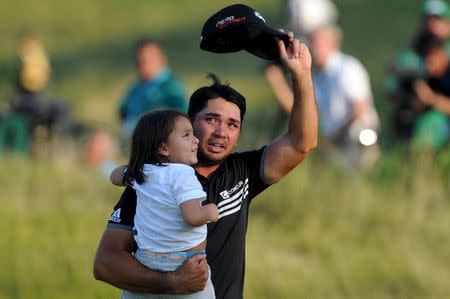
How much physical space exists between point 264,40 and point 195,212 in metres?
0.78

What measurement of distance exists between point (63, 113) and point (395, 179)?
581 centimetres

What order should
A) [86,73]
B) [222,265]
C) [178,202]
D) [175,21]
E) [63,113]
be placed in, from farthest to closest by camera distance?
[175,21] → [86,73] → [63,113] → [222,265] → [178,202]

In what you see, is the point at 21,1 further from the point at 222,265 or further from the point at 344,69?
the point at 222,265

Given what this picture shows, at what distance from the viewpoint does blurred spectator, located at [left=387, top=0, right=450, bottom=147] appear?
951cm

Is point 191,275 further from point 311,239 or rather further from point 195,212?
point 311,239

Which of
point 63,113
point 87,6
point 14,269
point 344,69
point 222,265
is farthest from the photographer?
point 87,6

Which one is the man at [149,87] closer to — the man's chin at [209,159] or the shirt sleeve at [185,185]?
the man's chin at [209,159]

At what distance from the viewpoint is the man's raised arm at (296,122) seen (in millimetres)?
4449

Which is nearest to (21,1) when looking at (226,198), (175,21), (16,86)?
(175,21)

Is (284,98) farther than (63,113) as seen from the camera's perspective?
No

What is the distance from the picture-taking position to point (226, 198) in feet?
15.1

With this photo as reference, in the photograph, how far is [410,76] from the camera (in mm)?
9500

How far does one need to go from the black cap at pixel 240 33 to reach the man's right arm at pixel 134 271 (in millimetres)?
841

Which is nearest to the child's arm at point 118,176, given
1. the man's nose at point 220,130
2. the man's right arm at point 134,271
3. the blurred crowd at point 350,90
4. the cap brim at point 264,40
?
the man's right arm at point 134,271
